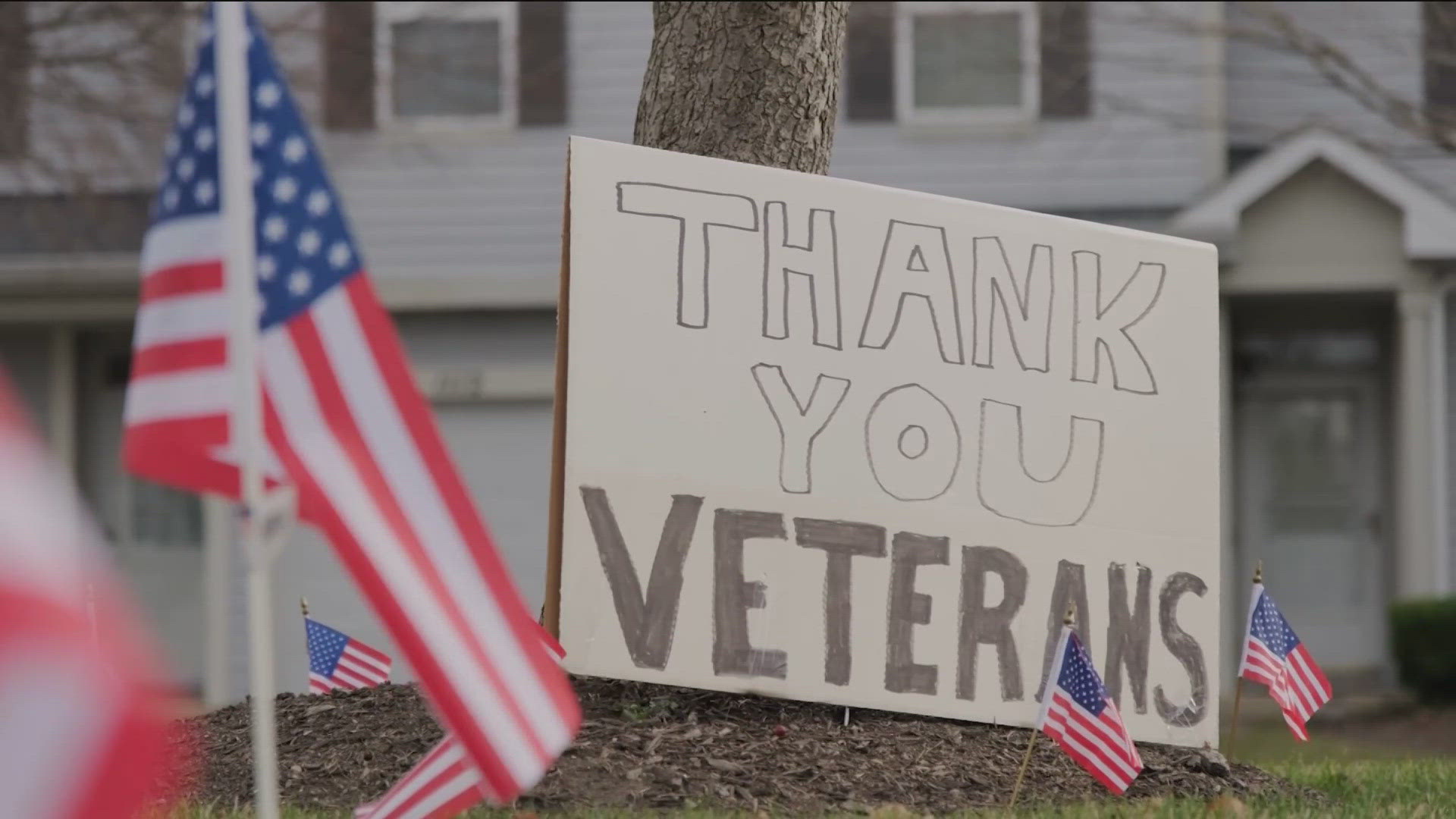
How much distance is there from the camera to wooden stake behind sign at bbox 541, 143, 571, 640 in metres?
4.84

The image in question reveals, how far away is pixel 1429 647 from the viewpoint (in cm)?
1213

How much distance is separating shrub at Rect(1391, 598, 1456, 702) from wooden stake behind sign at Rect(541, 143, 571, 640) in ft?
28.7

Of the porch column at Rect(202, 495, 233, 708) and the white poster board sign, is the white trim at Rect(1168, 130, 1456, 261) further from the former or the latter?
the white poster board sign

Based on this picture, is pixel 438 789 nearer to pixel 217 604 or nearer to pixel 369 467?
pixel 369 467

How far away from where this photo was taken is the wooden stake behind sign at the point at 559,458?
484cm

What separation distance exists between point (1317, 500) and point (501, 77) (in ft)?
22.3

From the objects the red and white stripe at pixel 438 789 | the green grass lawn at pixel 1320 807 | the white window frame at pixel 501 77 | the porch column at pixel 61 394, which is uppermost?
the white window frame at pixel 501 77

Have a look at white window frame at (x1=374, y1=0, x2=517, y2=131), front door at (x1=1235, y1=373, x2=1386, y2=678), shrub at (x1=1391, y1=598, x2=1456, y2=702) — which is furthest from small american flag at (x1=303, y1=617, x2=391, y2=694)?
front door at (x1=1235, y1=373, x2=1386, y2=678)

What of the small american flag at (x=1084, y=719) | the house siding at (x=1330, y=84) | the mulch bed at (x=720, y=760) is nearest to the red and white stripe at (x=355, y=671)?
the mulch bed at (x=720, y=760)

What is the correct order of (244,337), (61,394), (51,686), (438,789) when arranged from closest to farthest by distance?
(51,686) < (244,337) < (438,789) < (61,394)

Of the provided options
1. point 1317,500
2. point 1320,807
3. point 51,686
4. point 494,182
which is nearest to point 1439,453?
point 1317,500

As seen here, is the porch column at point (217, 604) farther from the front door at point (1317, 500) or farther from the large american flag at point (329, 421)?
the large american flag at point (329, 421)

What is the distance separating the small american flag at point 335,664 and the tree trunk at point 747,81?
6.05ft

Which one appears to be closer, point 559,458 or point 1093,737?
point 1093,737
